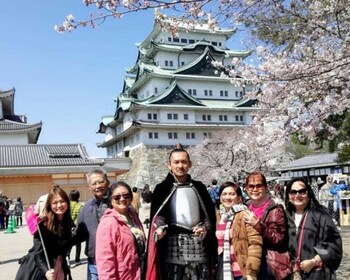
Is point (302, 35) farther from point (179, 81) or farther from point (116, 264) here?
point (179, 81)

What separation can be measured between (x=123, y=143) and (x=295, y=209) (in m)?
40.8

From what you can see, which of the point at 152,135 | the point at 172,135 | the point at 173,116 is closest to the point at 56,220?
the point at 152,135

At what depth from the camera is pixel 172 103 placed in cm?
3841

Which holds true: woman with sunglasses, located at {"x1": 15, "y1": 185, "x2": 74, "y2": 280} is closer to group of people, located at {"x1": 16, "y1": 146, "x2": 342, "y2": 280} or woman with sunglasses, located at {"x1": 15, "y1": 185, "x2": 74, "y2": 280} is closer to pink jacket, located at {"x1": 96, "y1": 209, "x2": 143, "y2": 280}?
group of people, located at {"x1": 16, "y1": 146, "x2": 342, "y2": 280}

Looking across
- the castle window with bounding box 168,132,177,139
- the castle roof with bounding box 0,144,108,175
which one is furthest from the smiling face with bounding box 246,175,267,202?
the castle window with bounding box 168,132,177,139

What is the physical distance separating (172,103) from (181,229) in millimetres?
35273

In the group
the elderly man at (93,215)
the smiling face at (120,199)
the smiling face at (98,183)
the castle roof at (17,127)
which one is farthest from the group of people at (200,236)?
the castle roof at (17,127)

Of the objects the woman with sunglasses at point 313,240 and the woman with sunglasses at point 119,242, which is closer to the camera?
the woman with sunglasses at point 119,242

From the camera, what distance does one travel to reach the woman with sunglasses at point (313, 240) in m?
3.27

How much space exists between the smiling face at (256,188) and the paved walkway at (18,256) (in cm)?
306

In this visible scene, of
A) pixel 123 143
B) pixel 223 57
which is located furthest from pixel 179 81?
pixel 123 143

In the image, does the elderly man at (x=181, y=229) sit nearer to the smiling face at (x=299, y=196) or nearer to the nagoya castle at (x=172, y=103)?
the smiling face at (x=299, y=196)

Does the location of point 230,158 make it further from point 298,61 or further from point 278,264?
point 278,264

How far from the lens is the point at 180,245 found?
3.35 metres
